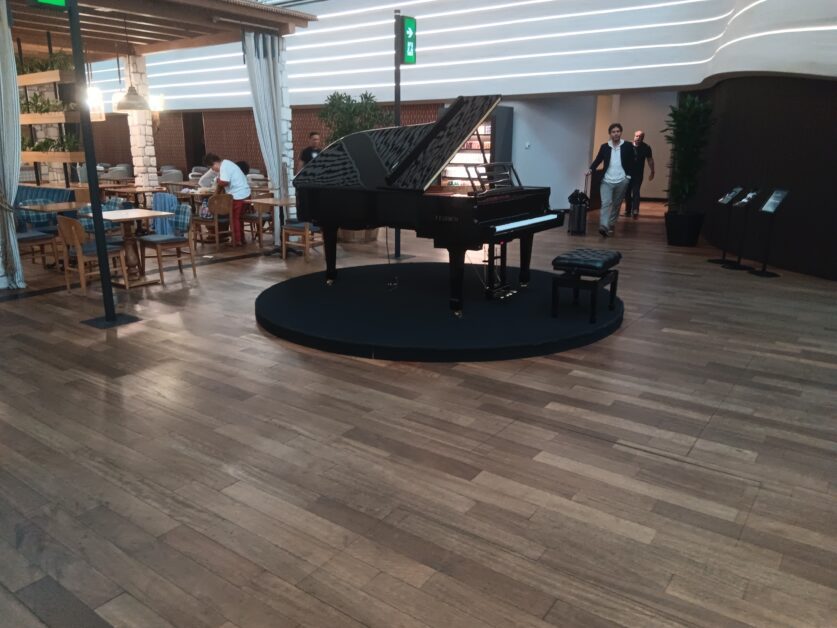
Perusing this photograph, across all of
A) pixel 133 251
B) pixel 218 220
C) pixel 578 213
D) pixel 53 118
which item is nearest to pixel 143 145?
pixel 53 118

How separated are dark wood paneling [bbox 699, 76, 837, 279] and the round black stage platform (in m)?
3.18

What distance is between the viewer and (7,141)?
20.6ft

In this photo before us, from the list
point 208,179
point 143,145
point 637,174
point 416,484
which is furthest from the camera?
point 637,174

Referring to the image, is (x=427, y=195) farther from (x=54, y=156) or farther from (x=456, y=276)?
(x=54, y=156)

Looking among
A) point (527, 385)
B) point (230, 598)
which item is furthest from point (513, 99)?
point (230, 598)

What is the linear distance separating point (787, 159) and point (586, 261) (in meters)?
4.23

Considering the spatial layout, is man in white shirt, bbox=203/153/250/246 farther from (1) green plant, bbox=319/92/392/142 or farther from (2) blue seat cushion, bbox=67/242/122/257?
(2) blue seat cushion, bbox=67/242/122/257

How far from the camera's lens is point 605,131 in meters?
14.1

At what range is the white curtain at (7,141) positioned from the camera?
6.15m

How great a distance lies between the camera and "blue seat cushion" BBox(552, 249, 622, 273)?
5.00m

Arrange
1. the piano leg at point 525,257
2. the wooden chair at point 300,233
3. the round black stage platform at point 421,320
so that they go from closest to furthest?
the round black stage platform at point 421,320
the piano leg at point 525,257
the wooden chair at point 300,233

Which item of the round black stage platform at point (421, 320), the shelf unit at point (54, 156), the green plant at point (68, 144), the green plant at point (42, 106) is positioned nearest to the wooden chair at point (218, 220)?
the shelf unit at point (54, 156)

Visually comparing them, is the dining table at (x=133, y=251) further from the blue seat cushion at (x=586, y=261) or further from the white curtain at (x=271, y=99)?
the blue seat cushion at (x=586, y=261)

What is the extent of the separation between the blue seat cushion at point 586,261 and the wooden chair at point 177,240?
4.27 m
